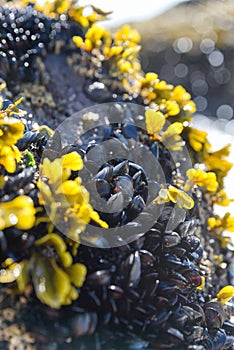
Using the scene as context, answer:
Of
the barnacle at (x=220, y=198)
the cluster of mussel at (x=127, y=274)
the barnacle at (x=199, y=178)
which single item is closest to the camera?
the cluster of mussel at (x=127, y=274)

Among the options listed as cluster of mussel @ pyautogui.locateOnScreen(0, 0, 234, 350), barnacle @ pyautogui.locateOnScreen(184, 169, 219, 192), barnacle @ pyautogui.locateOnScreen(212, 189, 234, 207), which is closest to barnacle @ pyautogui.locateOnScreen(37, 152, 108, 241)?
cluster of mussel @ pyautogui.locateOnScreen(0, 0, 234, 350)

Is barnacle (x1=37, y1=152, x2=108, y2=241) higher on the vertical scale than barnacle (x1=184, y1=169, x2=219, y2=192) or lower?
higher

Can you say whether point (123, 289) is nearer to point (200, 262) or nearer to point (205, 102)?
point (200, 262)

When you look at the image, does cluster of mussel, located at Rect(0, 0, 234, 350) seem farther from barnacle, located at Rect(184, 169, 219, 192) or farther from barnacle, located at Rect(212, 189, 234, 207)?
barnacle, located at Rect(212, 189, 234, 207)

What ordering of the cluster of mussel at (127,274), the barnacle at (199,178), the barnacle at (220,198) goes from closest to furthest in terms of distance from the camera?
the cluster of mussel at (127,274) < the barnacle at (199,178) < the barnacle at (220,198)

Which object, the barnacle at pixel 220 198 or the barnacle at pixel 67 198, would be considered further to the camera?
the barnacle at pixel 220 198

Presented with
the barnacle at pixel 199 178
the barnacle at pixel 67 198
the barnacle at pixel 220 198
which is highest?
the barnacle at pixel 67 198

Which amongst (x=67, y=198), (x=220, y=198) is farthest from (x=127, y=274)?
(x=220, y=198)

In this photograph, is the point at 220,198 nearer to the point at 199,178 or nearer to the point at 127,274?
the point at 199,178

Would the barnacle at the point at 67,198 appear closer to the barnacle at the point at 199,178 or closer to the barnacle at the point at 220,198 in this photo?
the barnacle at the point at 199,178

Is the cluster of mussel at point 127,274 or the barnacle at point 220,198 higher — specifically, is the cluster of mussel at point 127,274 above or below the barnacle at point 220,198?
above

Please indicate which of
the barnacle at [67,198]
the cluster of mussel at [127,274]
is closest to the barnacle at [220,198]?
the cluster of mussel at [127,274]

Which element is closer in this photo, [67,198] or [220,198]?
[67,198]
